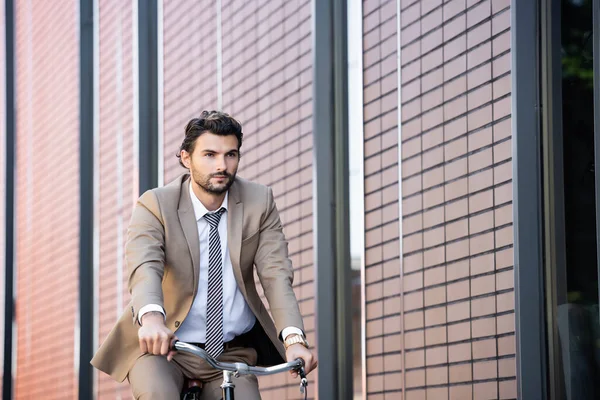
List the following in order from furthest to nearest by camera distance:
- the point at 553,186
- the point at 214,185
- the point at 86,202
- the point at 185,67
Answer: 1. the point at 86,202
2. the point at 185,67
3. the point at 553,186
4. the point at 214,185

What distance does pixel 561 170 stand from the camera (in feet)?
17.1

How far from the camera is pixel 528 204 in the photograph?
531cm

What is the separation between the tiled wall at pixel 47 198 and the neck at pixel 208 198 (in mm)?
6665

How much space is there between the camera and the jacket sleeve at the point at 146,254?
3840mm

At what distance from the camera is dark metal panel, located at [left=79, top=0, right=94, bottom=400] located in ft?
34.5

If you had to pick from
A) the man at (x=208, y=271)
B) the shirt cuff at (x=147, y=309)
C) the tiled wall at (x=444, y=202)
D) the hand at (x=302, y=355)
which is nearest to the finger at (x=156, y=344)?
the shirt cuff at (x=147, y=309)

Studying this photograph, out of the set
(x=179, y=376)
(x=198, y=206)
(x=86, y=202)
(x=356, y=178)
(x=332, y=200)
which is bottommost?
(x=179, y=376)

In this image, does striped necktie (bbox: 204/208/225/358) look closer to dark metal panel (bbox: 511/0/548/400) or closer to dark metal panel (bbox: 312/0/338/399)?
dark metal panel (bbox: 511/0/548/400)

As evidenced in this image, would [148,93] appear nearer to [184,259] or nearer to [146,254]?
[184,259]

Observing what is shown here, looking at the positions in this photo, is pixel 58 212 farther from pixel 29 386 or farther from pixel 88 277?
pixel 29 386

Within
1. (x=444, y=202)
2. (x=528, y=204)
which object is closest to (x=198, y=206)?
(x=528, y=204)

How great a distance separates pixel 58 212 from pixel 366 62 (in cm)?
536

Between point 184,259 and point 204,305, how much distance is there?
19 cm

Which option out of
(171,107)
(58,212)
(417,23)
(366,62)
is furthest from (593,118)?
(58,212)
